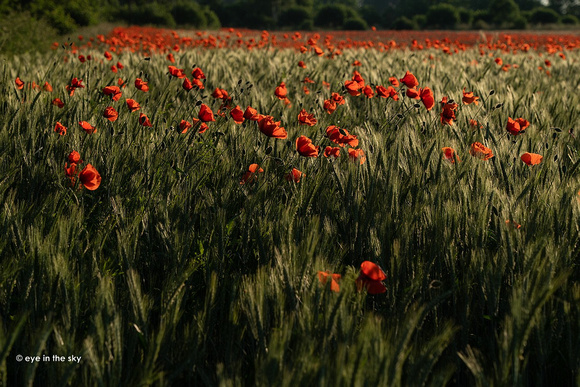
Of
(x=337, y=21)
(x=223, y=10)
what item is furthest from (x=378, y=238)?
(x=223, y=10)

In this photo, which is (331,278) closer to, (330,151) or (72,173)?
(330,151)

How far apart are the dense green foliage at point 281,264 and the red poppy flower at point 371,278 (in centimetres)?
2

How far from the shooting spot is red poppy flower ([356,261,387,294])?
3.04ft

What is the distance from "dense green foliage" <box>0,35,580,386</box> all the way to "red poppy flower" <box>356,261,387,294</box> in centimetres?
2

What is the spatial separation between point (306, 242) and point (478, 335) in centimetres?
43

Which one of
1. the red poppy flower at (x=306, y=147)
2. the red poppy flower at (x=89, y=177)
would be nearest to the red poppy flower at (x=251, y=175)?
the red poppy flower at (x=306, y=147)

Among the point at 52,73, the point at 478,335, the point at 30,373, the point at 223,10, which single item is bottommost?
the point at 478,335

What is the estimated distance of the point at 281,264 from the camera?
0.98 meters

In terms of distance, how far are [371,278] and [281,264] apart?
180 millimetres

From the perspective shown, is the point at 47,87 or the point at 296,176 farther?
the point at 47,87

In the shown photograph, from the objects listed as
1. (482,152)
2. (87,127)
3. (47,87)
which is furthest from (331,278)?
(47,87)

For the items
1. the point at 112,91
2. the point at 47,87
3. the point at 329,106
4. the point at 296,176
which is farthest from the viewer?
the point at 47,87

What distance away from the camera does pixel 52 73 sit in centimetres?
312

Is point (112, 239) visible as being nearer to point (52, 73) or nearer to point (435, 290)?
point (435, 290)
